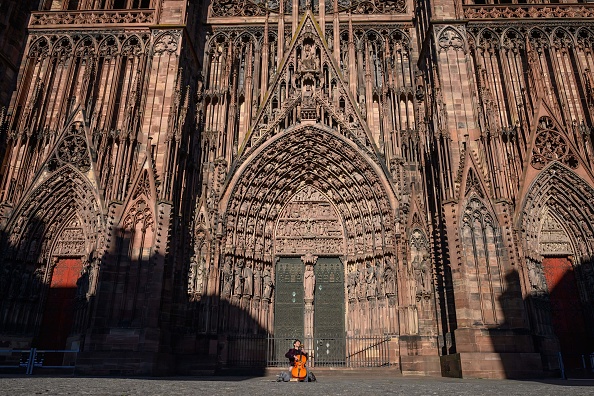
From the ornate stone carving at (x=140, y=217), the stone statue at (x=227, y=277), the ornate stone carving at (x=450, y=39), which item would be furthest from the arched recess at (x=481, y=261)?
the ornate stone carving at (x=140, y=217)

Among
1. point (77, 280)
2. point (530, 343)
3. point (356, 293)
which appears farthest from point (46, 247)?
point (530, 343)

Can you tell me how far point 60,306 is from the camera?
15562 millimetres

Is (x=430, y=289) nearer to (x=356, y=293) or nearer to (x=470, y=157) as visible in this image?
(x=356, y=293)

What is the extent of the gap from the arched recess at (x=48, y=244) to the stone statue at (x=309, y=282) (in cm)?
750

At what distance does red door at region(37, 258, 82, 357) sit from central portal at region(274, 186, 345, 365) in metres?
7.33

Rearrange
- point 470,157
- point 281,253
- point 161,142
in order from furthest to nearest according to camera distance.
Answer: point 281,253, point 161,142, point 470,157

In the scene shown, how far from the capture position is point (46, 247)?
16.0 meters

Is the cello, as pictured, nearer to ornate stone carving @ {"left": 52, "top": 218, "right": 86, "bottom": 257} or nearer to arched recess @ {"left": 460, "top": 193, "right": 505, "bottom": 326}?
arched recess @ {"left": 460, "top": 193, "right": 505, "bottom": 326}

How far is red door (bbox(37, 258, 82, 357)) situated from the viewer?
15.1 metres

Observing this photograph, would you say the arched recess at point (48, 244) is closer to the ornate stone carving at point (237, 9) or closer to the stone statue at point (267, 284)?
the stone statue at point (267, 284)

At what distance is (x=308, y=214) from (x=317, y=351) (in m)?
5.43

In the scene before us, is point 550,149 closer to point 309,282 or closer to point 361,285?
point 361,285

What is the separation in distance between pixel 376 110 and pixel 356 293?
24.8ft

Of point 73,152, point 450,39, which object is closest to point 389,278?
point 450,39
